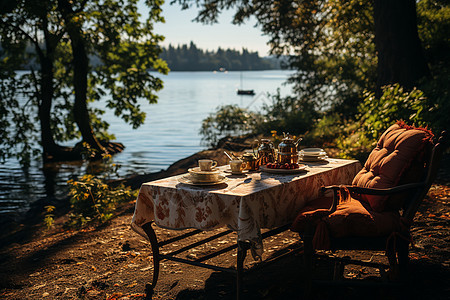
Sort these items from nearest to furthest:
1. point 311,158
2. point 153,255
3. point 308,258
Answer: point 308,258, point 153,255, point 311,158

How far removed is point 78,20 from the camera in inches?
504

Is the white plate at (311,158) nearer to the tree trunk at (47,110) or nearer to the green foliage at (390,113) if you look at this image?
the green foliage at (390,113)

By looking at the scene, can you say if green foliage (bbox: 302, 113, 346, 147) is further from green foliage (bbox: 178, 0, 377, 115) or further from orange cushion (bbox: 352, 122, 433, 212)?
orange cushion (bbox: 352, 122, 433, 212)

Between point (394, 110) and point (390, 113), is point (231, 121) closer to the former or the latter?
point (390, 113)

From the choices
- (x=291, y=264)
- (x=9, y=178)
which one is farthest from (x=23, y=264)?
(x=9, y=178)

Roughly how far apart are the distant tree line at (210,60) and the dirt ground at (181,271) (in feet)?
428


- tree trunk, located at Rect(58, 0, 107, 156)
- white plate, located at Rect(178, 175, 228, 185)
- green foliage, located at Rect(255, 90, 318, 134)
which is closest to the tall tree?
Result: tree trunk, located at Rect(58, 0, 107, 156)

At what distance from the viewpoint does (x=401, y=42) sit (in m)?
10.2

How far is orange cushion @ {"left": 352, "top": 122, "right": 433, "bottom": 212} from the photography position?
355 cm

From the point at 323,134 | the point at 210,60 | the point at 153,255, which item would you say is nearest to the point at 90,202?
the point at 153,255

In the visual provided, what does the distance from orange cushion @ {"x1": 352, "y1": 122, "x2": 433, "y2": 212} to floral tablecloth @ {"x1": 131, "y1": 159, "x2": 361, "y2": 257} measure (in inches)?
21.3

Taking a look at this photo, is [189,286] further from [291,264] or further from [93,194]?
[93,194]

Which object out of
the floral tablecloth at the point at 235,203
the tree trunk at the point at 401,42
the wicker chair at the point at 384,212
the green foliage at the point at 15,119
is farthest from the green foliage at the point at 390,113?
the green foliage at the point at 15,119

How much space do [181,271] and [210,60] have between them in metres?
Answer: 151
